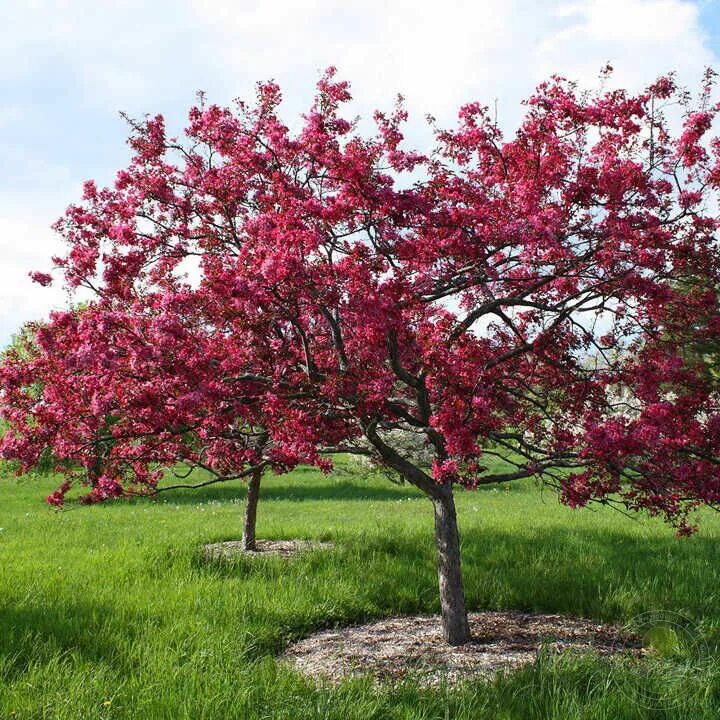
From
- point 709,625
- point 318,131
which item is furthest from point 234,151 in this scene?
point 709,625

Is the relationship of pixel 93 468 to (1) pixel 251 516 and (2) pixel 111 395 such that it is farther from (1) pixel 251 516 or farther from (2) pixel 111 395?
(1) pixel 251 516

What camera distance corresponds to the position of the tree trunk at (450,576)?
755 cm

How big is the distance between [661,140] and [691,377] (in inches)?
102

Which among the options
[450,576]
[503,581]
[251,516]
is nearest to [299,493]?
[251,516]

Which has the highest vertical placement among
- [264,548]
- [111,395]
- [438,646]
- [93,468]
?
[111,395]

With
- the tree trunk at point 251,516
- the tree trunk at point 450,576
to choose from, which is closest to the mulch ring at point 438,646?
the tree trunk at point 450,576

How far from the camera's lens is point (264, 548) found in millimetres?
12484

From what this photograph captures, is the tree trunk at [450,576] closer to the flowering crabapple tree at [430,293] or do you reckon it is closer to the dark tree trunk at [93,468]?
the flowering crabapple tree at [430,293]

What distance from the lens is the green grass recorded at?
5586 mm

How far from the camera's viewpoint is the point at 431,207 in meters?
6.65

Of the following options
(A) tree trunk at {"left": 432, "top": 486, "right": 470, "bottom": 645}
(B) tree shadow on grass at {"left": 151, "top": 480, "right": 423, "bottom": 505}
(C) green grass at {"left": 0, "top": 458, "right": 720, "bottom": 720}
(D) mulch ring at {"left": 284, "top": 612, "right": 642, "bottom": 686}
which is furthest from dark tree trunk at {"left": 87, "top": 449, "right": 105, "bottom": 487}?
(B) tree shadow on grass at {"left": 151, "top": 480, "right": 423, "bottom": 505}

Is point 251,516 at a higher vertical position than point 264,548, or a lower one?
higher

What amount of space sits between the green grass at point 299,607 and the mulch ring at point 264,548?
1.10ft

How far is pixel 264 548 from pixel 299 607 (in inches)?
172
